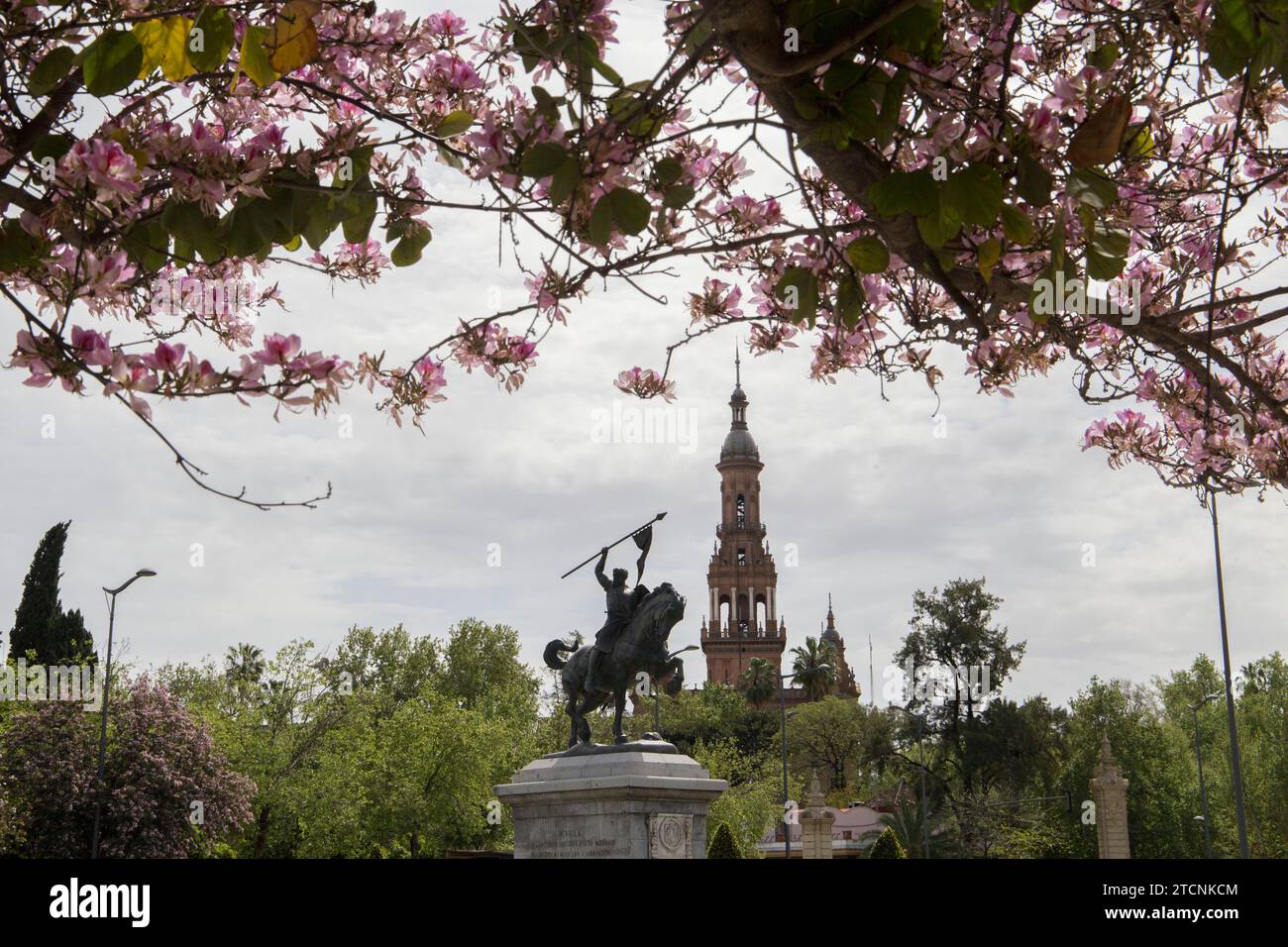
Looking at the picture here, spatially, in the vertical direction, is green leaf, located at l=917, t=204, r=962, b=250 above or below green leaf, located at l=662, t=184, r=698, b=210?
below

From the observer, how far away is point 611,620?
17797 millimetres

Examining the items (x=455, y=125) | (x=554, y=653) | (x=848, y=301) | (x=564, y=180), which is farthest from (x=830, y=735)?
(x=564, y=180)

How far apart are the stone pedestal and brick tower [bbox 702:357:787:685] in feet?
289

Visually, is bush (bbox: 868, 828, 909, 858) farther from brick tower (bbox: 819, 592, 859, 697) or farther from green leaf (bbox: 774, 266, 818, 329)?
brick tower (bbox: 819, 592, 859, 697)

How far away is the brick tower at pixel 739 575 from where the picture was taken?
109 metres

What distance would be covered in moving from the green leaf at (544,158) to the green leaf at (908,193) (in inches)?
37.1

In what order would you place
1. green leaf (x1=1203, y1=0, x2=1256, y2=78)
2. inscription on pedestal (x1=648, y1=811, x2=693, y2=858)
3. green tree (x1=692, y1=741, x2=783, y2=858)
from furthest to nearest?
1. green tree (x1=692, y1=741, x2=783, y2=858)
2. inscription on pedestal (x1=648, y1=811, x2=693, y2=858)
3. green leaf (x1=1203, y1=0, x2=1256, y2=78)

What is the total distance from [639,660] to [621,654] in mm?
305

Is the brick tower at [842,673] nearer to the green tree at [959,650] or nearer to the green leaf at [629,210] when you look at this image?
the green tree at [959,650]

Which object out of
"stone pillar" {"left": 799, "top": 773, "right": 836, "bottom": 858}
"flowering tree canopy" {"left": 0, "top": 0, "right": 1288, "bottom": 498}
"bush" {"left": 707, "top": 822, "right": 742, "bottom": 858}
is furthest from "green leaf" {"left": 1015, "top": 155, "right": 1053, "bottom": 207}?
"stone pillar" {"left": 799, "top": 773, "right": 836, "bottom": 858}

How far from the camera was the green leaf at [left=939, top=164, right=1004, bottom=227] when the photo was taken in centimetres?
347

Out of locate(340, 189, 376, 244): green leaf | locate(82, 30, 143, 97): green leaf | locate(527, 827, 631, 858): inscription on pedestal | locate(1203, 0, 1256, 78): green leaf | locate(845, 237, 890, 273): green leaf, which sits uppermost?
locate(82, 30, 143, 97): green leaf

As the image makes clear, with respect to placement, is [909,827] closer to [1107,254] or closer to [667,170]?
[667,170]
